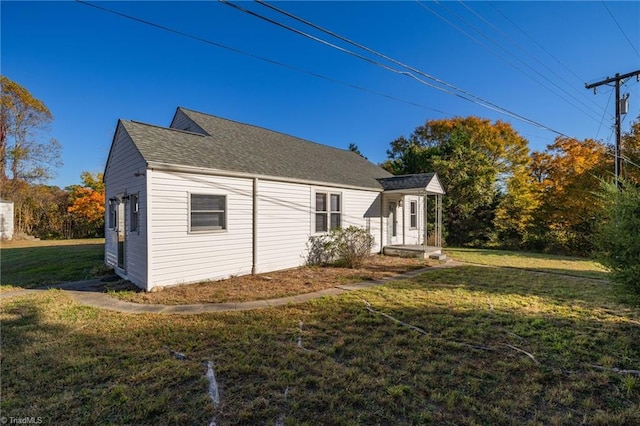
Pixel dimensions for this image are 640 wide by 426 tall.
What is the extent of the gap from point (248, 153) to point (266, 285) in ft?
15.8

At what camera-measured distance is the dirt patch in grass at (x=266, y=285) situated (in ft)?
20.1

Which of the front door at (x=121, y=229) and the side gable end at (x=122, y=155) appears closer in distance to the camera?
the side gable end at (x=122, y=155)

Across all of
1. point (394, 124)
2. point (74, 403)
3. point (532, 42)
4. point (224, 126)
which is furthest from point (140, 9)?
point (394, 124)

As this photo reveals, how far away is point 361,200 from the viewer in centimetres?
1236

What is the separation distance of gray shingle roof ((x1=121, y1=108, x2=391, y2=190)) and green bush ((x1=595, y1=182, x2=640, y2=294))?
297 inches

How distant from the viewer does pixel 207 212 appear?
759 centimetres

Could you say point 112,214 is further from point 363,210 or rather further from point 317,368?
point 317,368

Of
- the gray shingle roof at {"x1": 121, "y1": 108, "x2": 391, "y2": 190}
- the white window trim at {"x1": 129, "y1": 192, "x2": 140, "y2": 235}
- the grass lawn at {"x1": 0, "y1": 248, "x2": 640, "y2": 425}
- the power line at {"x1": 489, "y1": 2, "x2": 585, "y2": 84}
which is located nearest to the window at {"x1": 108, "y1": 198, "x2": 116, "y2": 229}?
the white window trim at {"x1": 129, "y1": 192, "x2": 140, "y2": 235}

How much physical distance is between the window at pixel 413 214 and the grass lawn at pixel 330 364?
9.64 m

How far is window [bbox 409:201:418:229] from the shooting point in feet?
50.2

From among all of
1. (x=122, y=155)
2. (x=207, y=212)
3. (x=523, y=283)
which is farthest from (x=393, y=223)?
(x=122, y=155)

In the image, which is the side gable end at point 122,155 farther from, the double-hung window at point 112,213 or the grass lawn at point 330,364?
the grass lawn at point 330,364

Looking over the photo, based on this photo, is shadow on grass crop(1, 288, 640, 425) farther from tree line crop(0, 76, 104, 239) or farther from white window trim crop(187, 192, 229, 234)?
tree line crop(0, 76, 104, 239)

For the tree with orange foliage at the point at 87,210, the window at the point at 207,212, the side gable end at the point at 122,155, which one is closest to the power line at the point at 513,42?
the window at the point at 207,212
